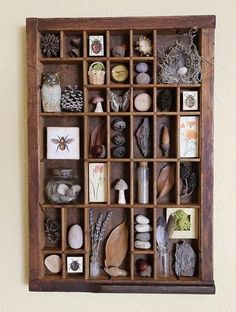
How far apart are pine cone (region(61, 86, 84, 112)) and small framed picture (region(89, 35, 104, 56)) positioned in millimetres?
111

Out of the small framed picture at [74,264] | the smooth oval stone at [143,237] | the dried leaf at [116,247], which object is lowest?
the small framed picture at [74,264]

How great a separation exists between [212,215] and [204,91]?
33 centimetres

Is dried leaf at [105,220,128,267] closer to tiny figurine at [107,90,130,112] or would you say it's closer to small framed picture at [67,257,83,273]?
small framed picture at [67,257,83,273]

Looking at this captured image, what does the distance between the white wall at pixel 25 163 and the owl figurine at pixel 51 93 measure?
82mm

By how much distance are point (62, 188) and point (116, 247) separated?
0.72 ft

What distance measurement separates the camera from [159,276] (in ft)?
3.51

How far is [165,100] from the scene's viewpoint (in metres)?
1.04

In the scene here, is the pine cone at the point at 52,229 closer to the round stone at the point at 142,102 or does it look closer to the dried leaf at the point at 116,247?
the dried leaf at the point at 116,247

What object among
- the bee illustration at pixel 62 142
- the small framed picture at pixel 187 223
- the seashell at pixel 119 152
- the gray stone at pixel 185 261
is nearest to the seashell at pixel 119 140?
the seashell at pixel 119 152

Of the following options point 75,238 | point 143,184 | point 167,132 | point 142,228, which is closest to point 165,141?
point 167,132

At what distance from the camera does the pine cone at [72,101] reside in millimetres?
1045
